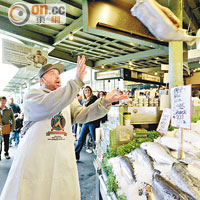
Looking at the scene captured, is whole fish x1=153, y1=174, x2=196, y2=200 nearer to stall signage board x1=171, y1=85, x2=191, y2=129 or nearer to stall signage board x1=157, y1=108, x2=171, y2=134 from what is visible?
stall signage board x1=171, y1=85, x2=191, y2=129

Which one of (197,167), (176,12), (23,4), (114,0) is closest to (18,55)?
(23,4)

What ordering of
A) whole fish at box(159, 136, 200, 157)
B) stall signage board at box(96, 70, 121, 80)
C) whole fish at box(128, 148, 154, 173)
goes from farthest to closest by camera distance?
stall signage board at box(96, 70, 121, 80)
whole fish at box(159, 136, 200, 157)
whole fish at box(128, 148, 154, 173)

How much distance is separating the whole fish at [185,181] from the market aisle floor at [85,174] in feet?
5.97

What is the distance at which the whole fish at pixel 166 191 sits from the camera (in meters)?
0.96

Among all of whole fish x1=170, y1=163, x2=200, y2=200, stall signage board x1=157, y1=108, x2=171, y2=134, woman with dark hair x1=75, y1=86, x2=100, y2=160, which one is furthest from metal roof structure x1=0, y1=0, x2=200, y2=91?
whole fish x1=170, y1=163, x2=200, y2=200

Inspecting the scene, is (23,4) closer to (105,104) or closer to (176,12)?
(176,12)

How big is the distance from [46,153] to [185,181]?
1.14m

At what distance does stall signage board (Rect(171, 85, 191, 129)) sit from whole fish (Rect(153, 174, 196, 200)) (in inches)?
24.0

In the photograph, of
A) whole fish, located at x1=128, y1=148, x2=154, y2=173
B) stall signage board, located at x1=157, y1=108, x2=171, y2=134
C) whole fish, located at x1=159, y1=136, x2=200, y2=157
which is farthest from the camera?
stall signage board, located at x1=157, y1=108, x2=171, y2=134

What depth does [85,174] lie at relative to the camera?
325 centimetres

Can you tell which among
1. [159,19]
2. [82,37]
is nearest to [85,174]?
[159,19]

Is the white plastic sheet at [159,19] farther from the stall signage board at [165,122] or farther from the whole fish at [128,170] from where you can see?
the whole fish at [128,170]

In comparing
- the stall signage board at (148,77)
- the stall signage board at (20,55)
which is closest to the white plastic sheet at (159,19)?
the stall signage board at (148,77)

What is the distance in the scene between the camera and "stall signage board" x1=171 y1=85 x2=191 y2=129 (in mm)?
1420
